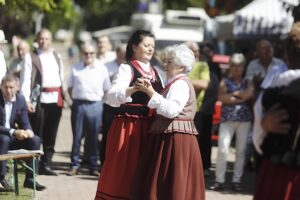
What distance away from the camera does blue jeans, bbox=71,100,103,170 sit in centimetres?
1263

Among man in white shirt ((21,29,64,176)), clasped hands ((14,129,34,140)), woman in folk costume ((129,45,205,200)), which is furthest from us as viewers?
man in white shirt ((21,29,64,176))

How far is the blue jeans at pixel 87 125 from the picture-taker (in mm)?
12633

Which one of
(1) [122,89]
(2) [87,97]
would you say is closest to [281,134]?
(1) [122,89]

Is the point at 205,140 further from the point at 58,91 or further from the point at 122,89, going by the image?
the point at 122,89

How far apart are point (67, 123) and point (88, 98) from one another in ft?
37.3

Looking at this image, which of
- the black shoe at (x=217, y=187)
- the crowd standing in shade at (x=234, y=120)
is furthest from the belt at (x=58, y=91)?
the black shoe at (x=217, y=187)

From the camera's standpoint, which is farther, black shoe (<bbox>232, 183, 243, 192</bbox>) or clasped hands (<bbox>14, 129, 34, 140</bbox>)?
A: black shoe (<bbox>232, 183, 243, 192</bbox>)

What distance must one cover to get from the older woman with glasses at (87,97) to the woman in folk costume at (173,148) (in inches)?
176

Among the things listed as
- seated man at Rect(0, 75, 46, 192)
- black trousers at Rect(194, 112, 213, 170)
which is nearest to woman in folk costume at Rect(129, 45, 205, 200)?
seated man at Rect(0, 75, 46, 192)

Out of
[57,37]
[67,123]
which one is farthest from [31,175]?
[57,37]

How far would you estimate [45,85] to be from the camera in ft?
39.5

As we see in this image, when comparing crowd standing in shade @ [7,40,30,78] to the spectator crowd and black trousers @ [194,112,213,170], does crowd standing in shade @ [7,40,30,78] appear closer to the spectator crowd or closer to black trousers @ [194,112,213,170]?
the spectator crowd

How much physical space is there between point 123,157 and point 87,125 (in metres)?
4.26

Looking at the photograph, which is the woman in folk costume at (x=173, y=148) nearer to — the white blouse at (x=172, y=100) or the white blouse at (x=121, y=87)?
the white blouse at (x=172, y=100)
